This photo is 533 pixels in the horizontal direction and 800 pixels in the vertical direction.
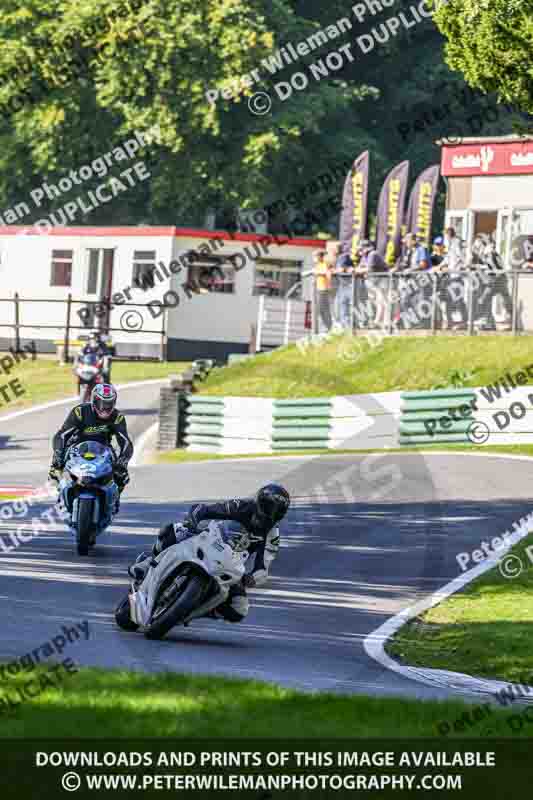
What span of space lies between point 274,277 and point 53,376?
7.95m

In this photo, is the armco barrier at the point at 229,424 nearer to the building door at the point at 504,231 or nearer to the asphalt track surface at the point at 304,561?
the asphalt track surface at the point at 304,561

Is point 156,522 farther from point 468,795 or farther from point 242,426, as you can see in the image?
point 468,795

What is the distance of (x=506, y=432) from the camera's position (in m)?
27.6

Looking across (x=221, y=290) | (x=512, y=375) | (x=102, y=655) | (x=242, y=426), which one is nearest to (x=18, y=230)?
(x=221, y=290)

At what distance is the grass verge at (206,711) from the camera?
7.64 metres

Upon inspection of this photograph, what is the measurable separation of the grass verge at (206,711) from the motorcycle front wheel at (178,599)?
6.42ft

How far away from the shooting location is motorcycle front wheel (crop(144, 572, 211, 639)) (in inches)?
449

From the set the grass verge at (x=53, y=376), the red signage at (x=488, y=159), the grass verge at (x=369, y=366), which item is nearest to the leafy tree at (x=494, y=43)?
the grass verge at (x=369, y=366)

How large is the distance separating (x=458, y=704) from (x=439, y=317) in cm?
2199

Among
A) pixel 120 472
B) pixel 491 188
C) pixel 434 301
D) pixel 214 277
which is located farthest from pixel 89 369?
pixel 120 472

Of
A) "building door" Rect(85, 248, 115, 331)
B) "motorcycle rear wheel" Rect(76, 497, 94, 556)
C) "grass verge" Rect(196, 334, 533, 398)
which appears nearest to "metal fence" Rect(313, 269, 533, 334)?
"grass verge" Rect(196, 334, 533, 398)

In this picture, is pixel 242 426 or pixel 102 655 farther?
pixel 242 426

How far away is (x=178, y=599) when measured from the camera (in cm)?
1142

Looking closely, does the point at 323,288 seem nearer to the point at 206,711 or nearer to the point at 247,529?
the point at 247,529
